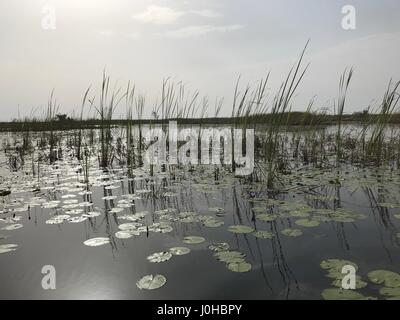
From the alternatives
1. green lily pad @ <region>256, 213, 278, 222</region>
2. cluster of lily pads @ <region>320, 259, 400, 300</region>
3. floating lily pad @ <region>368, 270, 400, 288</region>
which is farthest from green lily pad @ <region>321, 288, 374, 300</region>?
green lily pad @ <region>256, 213, 278, 222</region>

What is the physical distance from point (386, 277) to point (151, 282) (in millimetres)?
1554

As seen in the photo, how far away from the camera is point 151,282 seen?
2.19m

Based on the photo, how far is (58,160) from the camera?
789 centimetres

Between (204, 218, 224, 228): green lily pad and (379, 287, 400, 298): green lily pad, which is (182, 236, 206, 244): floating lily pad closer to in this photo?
(204, 218, 224, 228): green lily pad

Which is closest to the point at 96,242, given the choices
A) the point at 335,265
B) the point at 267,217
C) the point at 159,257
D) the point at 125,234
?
the point at 125,234

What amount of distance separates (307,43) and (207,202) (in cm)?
241

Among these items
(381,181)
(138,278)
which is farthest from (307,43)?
(138,278)

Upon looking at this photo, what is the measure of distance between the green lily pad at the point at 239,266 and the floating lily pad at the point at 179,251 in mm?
406

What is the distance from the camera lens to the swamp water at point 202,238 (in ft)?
7.06

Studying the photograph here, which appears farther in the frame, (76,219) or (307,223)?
(76,219)

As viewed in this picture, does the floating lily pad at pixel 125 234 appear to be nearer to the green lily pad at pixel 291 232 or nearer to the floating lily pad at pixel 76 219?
the floating lily pad at pixel 76 219

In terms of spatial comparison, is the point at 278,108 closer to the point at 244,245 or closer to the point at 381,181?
the point at 381,181

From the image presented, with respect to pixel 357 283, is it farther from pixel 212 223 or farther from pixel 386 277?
pixel 212 223

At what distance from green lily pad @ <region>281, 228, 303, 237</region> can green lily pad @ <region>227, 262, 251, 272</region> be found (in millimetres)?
694
